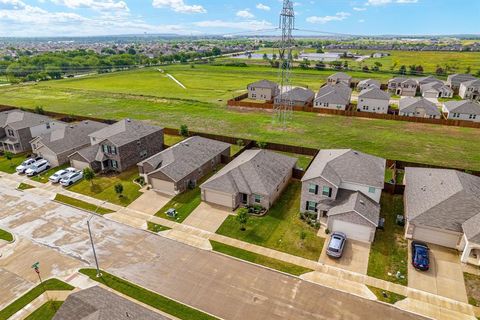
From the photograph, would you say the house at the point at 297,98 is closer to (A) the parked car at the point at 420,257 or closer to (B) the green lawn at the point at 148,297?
(A) the parked car at the point at 420,257

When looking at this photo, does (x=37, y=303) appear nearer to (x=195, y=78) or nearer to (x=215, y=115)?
(x=215, y=115)

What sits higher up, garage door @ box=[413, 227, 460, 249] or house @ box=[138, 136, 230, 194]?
house @ box=[138, 136, 230, 194]

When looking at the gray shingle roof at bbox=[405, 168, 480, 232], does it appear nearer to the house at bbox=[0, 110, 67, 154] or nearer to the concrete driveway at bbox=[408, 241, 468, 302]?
the concrete driveway at bbox=[408, 241, 468, 302]

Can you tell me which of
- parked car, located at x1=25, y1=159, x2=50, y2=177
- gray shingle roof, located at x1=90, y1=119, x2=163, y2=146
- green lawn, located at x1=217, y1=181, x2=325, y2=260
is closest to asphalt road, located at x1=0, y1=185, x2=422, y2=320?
green lawn, located at x1=217, y1=181, x2=325, y2=260

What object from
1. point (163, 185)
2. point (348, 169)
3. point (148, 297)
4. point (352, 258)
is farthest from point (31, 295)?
point (348, 169)

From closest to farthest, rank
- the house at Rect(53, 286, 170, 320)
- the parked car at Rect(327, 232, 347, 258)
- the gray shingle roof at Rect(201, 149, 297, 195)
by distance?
1. the house at Rect(53, 286, 170, 320)
2. the parked car at Rect(327, 232, 347, 258)
3. the gray shingle roof at Rect(201, 149, 297, 195)

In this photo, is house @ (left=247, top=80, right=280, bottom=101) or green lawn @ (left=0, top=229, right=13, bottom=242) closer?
green lawn @ (left=0, top=229, right=13, bottom=242)
